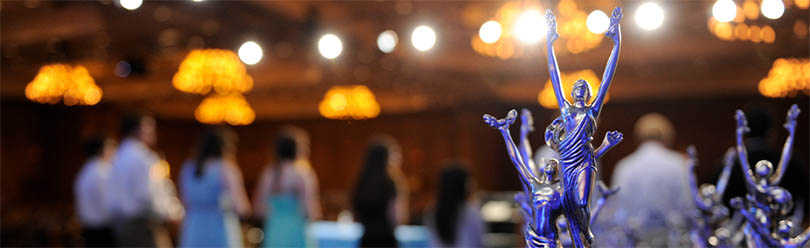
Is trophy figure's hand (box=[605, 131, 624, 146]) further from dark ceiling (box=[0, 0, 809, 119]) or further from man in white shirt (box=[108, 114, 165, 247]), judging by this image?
man in white shirt (box=[108, 114, 165, 247])

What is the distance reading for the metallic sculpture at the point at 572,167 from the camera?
120cm

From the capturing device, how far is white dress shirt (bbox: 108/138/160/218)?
5066mm

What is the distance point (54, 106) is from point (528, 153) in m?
13.9

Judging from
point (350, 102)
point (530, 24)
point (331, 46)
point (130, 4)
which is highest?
point (350, 102)

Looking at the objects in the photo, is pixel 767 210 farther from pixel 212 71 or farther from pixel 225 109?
pixel 225 109

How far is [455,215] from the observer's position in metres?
4.56

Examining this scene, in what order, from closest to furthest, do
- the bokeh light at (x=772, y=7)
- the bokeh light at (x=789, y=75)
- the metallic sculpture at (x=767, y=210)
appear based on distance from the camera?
the metallic sculpture at (x=767, y=210)
the bokeh light at (x=772, y=7)
the bokeh light at (x=789, y=75)

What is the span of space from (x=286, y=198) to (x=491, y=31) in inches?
86.8

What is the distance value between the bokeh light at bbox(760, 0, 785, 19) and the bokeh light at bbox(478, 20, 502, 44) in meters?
1.99

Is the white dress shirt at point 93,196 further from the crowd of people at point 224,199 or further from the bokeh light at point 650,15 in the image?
the bokeh light at point 650,15

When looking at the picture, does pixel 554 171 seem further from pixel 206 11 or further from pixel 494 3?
pixel 494 3

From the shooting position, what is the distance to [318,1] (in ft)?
24.3

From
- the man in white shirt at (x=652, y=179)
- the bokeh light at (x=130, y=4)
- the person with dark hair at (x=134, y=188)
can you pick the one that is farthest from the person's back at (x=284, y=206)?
the man in white shirt at (x=652, y=179)

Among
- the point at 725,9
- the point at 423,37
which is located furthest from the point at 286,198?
the point at 725,9
